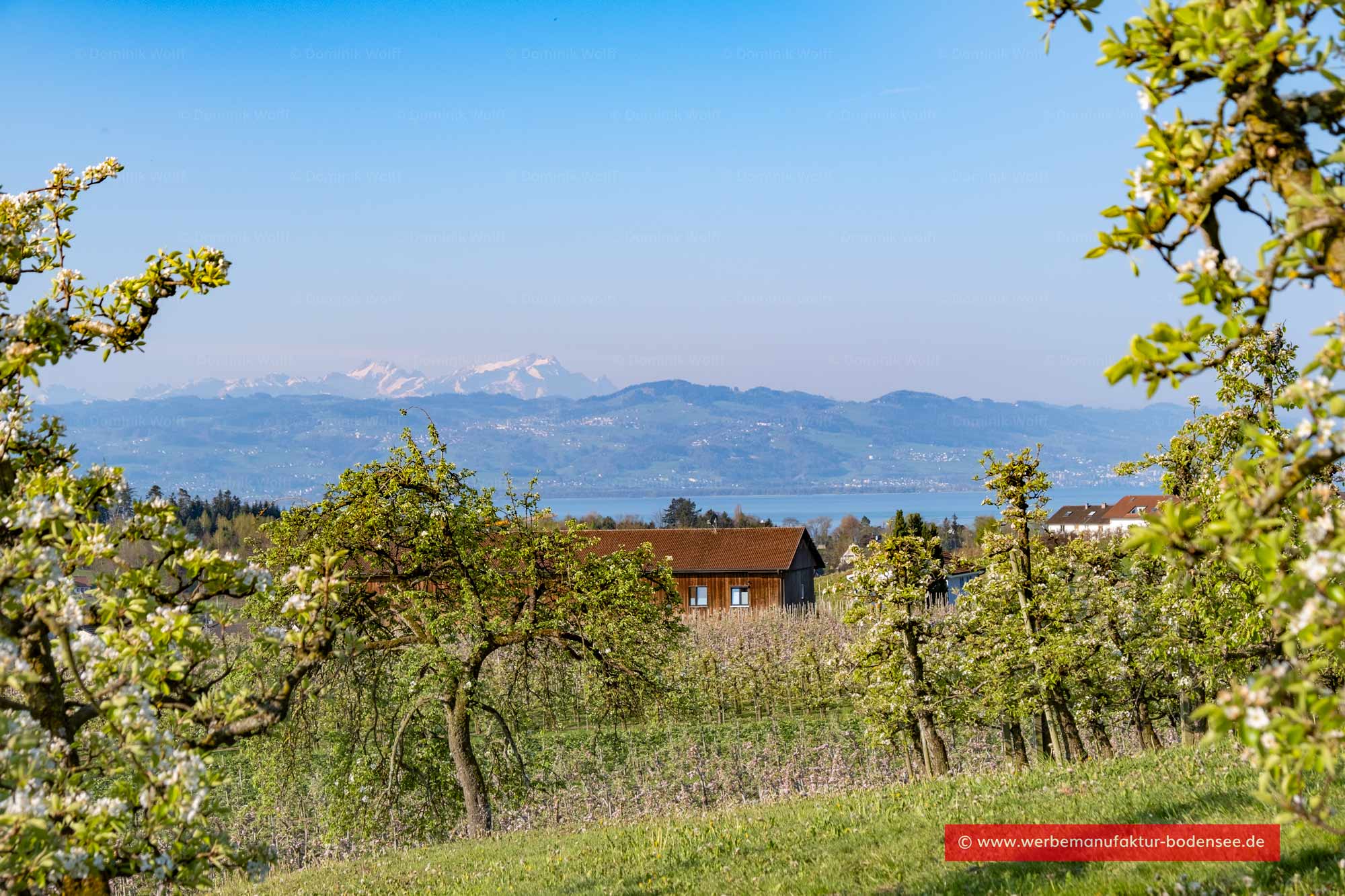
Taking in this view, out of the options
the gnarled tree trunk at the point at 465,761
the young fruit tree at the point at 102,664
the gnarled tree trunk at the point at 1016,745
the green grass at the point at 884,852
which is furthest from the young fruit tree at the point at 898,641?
the young fruit tree at the point at 102,664

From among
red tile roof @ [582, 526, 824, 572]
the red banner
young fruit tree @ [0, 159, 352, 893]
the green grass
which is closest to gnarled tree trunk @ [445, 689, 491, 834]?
the green grass

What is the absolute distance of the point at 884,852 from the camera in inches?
383

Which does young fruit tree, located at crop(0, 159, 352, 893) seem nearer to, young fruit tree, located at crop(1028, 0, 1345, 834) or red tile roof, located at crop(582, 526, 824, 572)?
young fruit tree, located at crop(1028, 0, 1345, 834)

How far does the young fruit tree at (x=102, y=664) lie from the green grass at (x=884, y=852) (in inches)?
215

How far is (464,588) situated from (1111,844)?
483 inches

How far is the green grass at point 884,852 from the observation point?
7.52 metres

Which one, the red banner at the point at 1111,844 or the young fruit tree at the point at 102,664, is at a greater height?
the young fruit tree at the point at 102,664

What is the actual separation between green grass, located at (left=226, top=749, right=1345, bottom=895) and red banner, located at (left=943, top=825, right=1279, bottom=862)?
0.18 m

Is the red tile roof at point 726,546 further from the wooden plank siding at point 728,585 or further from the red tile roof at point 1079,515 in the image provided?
the red tile roof at point 1079,515

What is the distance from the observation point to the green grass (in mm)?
7520

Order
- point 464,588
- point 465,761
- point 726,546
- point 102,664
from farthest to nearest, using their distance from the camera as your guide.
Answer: point 726,546, point 465,761, point 464,588, point 102,664

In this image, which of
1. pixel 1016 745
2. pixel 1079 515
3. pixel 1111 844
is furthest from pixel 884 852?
pixel 1079 515

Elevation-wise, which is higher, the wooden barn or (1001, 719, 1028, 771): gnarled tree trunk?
(1001, 719, 1028, 771): gnarled tree trunk

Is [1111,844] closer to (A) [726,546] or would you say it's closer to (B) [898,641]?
(B) [898,641]
